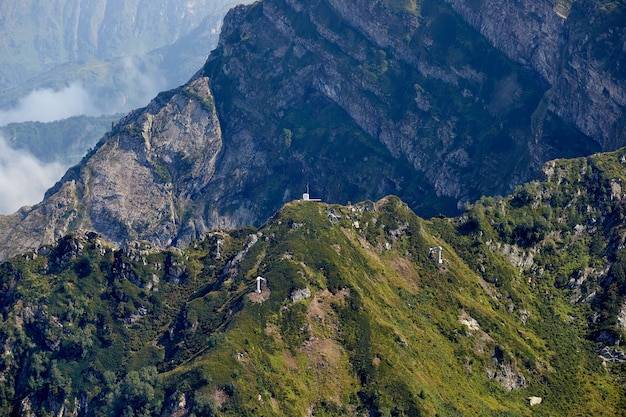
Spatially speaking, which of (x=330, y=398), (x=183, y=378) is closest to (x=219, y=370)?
(x=183, y=378)

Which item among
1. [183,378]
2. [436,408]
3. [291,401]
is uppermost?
[183,378]

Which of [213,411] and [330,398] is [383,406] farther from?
[213,411]

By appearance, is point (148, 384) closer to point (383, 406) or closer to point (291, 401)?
point (291, 401)

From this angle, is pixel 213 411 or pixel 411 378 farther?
pixel 411 378

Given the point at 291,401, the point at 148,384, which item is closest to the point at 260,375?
the point at 291,401

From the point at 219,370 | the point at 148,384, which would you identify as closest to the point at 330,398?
the point at 219,370

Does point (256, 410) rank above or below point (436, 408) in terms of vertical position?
above

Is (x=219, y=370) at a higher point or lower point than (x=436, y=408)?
higher
